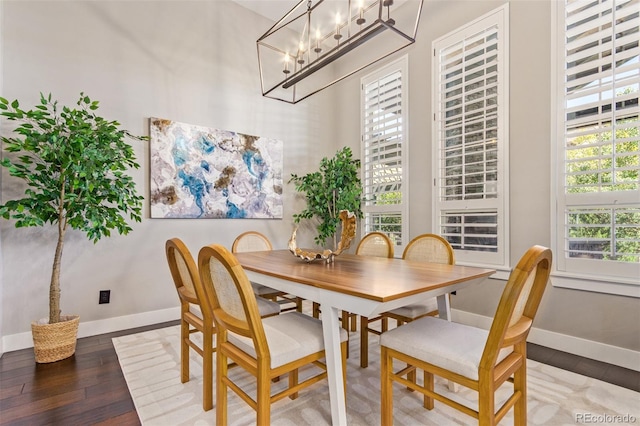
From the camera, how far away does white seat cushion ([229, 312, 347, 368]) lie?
4.27 feet

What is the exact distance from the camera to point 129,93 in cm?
301

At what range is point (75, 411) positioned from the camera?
1.69 m

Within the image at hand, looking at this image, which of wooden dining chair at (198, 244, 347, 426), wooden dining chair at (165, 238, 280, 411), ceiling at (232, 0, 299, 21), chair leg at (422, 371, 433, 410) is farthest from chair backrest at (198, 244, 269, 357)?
ceiling at (232, 0, 299, 21)

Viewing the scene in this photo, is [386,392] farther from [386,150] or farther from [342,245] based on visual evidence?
[386,150]

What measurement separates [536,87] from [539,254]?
2.19 m

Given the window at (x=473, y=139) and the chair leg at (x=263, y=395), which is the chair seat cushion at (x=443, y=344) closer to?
the chair leg at (x=263, y=395)

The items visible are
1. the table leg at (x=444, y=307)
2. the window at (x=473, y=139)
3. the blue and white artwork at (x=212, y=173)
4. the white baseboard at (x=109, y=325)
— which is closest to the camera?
the table leg at (x=444, y=307)

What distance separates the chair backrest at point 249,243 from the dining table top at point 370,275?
84 centimetres

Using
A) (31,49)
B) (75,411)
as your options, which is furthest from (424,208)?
(31,49)

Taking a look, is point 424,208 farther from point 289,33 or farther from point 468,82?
point 289,33

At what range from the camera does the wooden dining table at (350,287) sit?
1221 millimetres

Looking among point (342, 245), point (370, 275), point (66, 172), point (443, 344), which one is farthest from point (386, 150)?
point (66, 172)

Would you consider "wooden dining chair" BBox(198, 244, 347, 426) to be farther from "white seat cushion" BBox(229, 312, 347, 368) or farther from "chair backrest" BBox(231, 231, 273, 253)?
"chair backrest" BBox(231, 231, 273, 253)

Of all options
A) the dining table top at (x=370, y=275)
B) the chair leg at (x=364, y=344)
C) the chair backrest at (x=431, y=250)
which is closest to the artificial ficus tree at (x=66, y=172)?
the dining table top at (x=370, y=275)
